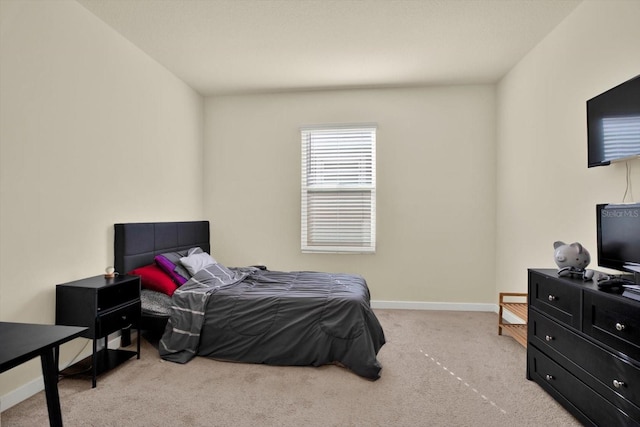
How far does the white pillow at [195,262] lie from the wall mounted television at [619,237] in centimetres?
320

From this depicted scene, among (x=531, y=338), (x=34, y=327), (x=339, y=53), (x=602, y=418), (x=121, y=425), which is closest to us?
(x=34, y=327)

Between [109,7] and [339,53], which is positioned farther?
[339,53]

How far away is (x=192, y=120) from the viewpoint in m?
4.50

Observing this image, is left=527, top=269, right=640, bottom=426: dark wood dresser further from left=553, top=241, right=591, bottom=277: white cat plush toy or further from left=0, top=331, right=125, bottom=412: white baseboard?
left=0, top=331, right=125, bottom=412: white baseboard

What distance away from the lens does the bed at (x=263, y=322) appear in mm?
2695

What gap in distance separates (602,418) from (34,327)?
2.76 metres

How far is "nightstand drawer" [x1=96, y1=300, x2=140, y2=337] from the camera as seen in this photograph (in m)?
2.46

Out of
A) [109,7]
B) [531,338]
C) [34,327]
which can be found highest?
[109,7]

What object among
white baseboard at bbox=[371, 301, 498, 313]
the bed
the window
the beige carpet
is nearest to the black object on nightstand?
the beige carpet

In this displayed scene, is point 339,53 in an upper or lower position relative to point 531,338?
upper

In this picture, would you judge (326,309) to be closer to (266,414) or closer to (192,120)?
(266,414)

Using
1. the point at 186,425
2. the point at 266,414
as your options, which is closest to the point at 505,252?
the point at 266,414

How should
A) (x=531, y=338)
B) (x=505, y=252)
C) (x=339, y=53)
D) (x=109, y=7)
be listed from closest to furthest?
(x=531, y=338), (x=109, y=7), (x=339, y=53), (x=505, y=252)

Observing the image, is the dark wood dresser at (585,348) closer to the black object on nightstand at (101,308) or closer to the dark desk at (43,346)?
the dark desk at (43,346)
